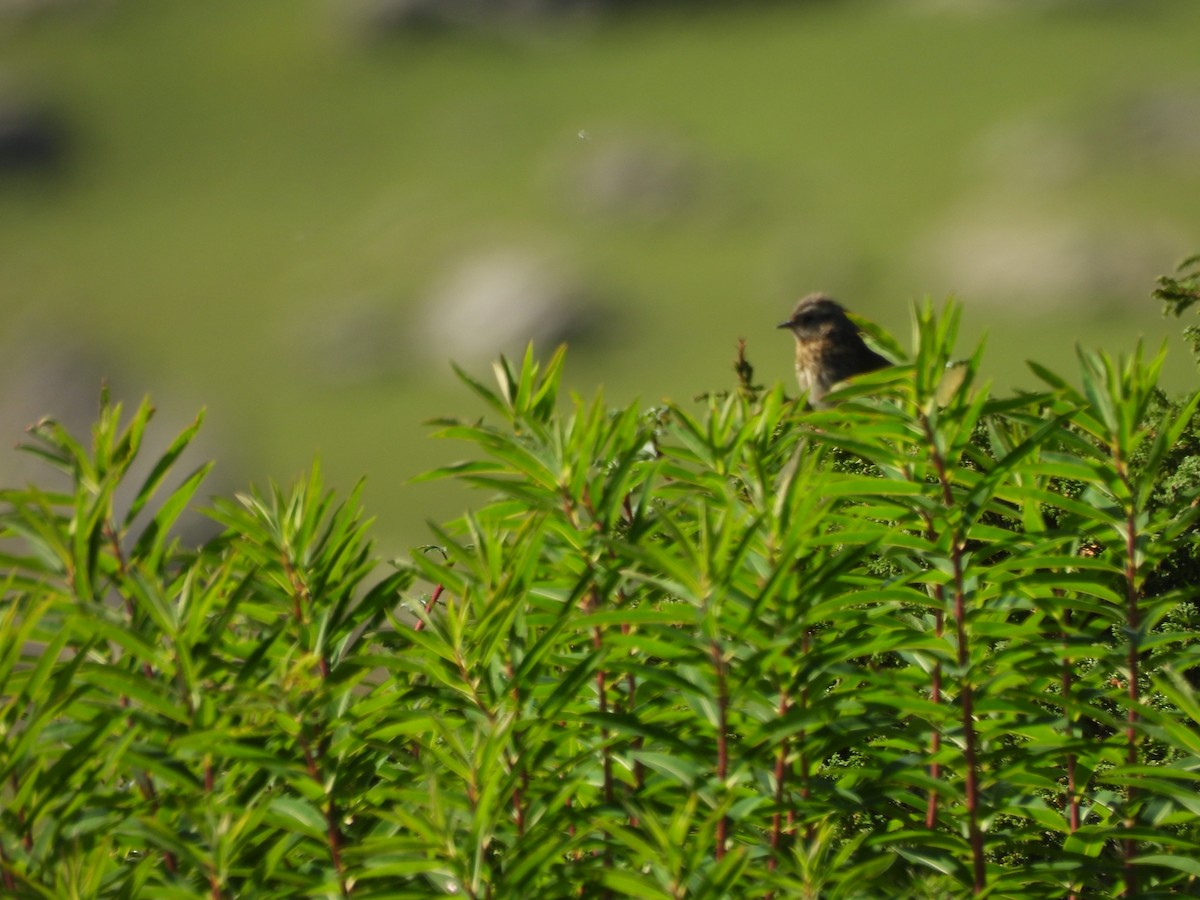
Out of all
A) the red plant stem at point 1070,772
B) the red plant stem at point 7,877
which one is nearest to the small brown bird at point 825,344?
the red plant stem at point 1070,772

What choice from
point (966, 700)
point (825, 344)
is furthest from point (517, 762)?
point (825, 344)

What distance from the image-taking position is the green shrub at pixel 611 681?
196cm

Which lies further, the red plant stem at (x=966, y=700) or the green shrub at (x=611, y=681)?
the red plant stem at (x=966, y=700)

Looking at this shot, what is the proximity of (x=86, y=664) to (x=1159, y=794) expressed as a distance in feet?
5.10

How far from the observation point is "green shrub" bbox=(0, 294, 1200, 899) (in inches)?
77.4

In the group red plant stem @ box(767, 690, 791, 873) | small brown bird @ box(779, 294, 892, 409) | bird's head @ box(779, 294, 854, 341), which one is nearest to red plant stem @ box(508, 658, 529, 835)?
red plant stem @ box(767, 690, 791, 873)

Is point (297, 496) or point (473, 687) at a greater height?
point (297, 496)

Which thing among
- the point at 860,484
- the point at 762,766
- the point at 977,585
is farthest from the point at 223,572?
the point at 977,585

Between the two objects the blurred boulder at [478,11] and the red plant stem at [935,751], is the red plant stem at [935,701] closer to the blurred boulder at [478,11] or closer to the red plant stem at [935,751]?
the red plant stem at [935,751]

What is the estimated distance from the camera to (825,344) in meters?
10.9

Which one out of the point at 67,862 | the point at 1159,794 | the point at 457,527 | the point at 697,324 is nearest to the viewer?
the point at 67,862

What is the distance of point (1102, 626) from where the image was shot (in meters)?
2.38

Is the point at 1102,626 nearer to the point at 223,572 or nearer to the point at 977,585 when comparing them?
the point at 977,585

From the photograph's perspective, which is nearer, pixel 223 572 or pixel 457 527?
pixel 223 572
